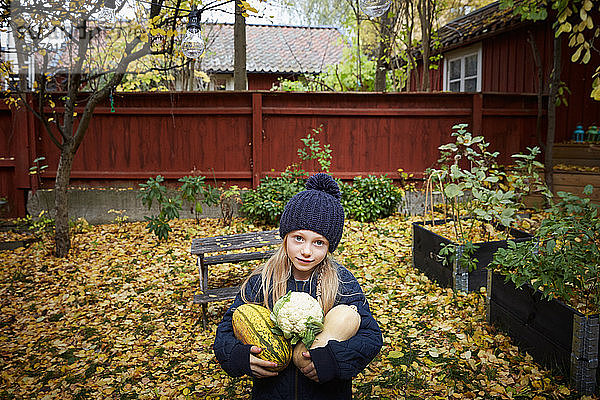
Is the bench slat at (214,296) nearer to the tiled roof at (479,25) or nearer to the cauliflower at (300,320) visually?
the cauliflower at (300,320)

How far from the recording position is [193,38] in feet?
19.5

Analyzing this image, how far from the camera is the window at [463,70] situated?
1226 cm

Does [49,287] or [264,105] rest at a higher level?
[264,105]

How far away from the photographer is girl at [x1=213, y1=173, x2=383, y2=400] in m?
1.63

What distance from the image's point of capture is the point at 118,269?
5.98 metres

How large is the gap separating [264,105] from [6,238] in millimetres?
4652

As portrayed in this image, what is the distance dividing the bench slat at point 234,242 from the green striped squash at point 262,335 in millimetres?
2817

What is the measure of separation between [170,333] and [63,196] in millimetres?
3027

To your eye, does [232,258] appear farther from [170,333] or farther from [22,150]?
[22,150]

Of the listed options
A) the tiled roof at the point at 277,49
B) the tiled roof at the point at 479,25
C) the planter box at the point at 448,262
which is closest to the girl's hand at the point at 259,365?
the planter box at the point at 448,262

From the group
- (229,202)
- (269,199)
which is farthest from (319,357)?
(229,202)

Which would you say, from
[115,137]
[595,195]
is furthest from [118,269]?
[595,195]

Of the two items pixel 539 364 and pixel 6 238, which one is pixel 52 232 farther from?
pixel 539 364

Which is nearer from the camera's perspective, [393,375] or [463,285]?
[393,375]
